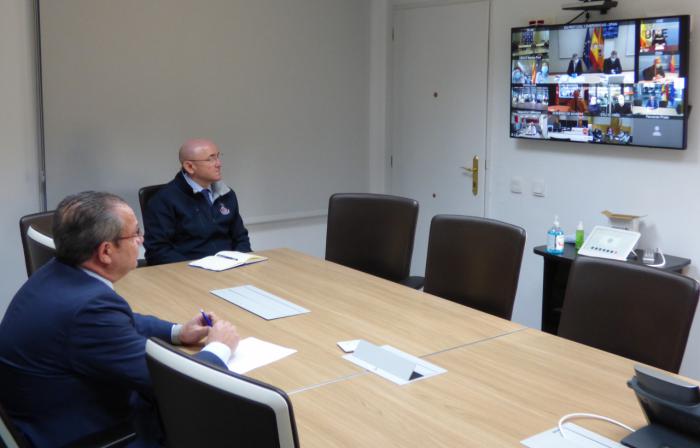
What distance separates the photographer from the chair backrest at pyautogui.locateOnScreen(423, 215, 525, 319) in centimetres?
307

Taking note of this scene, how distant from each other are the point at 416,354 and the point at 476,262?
100 centimetres

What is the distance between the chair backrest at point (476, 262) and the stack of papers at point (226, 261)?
2.71ft

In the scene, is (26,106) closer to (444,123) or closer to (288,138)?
(288,138)

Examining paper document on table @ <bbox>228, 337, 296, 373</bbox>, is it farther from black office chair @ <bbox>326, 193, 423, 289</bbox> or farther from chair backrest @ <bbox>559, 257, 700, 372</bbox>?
black office chair @ <bbox>326, 193, 423, 289</bbox>

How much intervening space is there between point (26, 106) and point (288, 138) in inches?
69.6

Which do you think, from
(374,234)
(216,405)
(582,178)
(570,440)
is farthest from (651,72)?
(216,405)

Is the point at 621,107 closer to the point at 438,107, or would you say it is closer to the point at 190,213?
the point at 438,107

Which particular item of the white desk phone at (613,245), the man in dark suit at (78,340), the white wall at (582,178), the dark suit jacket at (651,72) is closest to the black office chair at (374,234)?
the white desk phone at (613,245)

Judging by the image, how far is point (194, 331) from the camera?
2.30m

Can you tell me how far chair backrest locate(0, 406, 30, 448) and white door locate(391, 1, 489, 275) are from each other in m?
3.67

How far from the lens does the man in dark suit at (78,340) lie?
1.88 meters

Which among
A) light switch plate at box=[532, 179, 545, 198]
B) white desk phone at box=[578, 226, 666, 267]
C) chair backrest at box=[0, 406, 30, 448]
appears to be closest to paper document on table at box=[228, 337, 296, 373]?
chair backrest at box=[0, 406, 30, 448]

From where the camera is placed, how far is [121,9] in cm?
444

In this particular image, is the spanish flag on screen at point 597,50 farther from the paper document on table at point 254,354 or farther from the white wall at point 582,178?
the paper document on table at point 254,354
